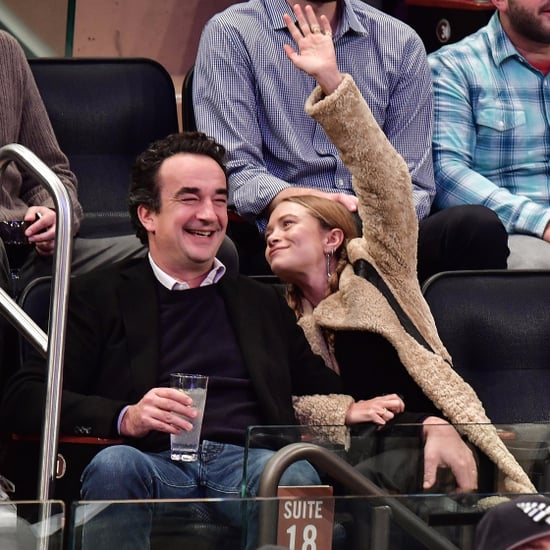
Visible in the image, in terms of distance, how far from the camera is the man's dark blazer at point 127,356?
8.14 ft

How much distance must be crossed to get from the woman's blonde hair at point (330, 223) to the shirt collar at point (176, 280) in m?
0.22

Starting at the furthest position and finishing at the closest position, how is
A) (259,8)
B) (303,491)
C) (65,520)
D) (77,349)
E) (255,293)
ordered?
(259,8) < (255,293) < (77,349) < (303,491) < (65,520)

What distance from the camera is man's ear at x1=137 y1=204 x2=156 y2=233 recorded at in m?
2.83

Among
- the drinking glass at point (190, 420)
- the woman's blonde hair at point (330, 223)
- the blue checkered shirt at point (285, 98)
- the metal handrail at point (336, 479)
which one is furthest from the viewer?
the blue checkered shirt at point (285, 98)

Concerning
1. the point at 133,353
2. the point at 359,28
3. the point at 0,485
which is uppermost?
the point at 359,28

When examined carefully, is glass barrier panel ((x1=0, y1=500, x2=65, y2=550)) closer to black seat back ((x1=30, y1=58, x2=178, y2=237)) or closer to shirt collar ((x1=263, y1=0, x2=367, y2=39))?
black seat back ((x1=30, y1=58, x2=178, y2=237))

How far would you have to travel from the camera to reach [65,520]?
68.7 inches

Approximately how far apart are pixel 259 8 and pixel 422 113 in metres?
0.53

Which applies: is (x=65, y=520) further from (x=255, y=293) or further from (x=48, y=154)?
(x=48, y=154)

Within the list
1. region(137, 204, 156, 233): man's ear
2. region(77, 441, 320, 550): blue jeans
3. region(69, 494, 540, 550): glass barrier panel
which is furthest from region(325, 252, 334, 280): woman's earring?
region(69, 494, 540, 550): glass barrier panel

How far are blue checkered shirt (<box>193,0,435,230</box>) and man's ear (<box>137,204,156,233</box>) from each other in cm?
49

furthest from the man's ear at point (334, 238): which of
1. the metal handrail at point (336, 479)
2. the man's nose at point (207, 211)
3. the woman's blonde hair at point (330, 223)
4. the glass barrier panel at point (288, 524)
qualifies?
the glass barrier panel at point (288, 524)

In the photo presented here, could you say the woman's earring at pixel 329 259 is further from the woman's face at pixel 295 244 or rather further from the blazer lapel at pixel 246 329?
the blazer lapel at pixel 246 329

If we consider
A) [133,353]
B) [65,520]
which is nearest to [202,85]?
[133,353]
